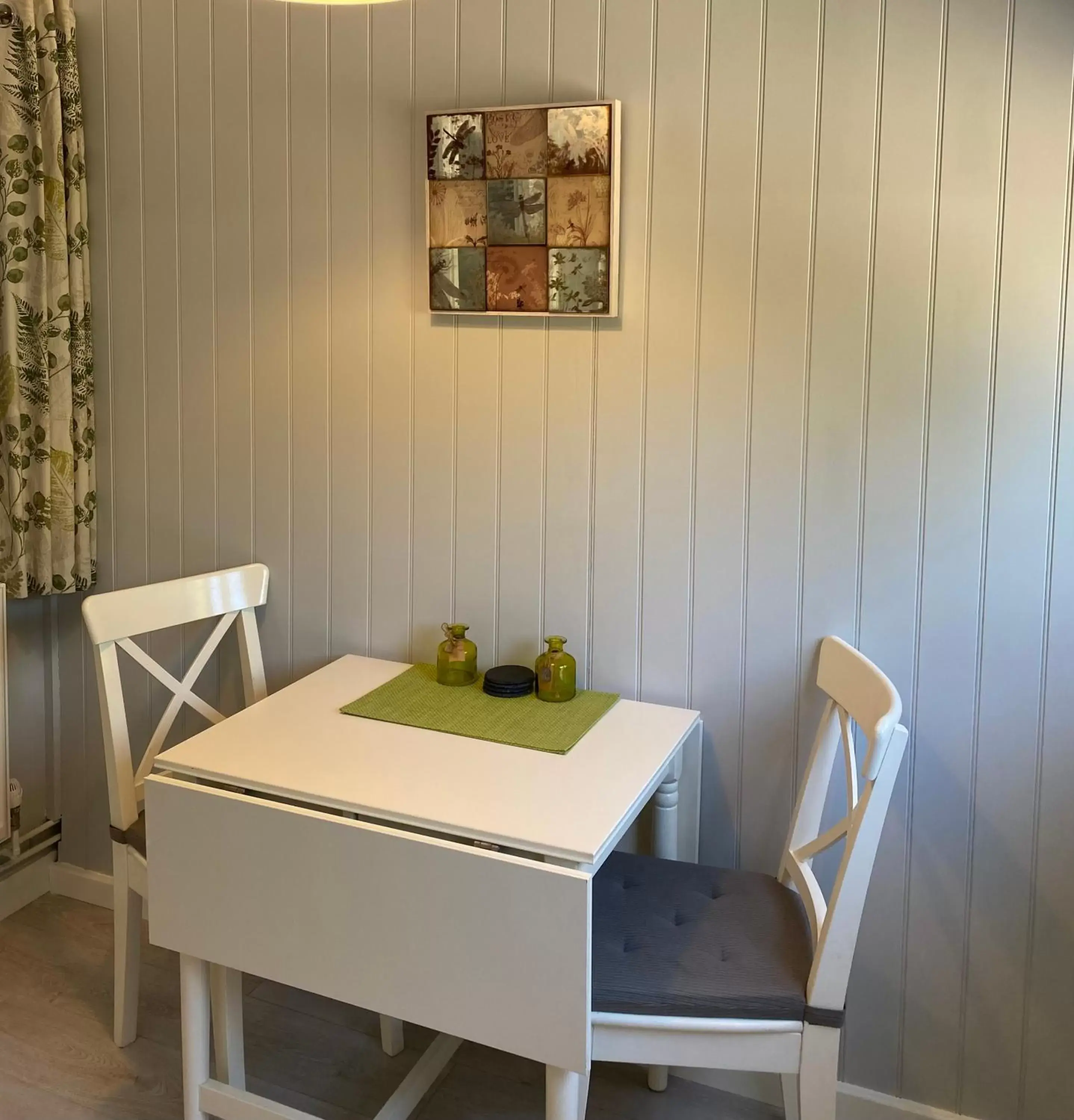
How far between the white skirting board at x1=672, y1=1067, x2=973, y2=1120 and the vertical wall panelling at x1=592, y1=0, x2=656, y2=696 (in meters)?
0.76

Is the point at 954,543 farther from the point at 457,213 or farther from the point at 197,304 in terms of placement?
the point at 197,304

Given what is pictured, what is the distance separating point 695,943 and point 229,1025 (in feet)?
2.72

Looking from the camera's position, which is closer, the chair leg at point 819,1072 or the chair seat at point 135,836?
the chair leg at point 819,1072

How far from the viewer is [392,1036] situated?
219 cm

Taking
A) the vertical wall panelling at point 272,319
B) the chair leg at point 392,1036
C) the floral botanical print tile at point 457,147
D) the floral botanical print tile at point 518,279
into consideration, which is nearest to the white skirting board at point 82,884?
the vertical wall panelling at point 272,319

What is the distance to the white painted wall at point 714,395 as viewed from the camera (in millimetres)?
1769

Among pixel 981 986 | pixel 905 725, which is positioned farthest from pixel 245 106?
pixel 981 986

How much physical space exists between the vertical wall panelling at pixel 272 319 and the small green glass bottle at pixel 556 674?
654mm

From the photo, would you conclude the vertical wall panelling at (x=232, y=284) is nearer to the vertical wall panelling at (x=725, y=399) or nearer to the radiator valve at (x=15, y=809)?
the radiator valve at (x=15, y=809)

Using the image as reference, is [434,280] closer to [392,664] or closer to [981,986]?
[392,664]

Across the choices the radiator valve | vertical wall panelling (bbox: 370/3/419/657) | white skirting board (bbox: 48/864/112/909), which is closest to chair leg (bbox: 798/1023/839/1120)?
vertical wall panelling (bbox: 370/3/419/657)

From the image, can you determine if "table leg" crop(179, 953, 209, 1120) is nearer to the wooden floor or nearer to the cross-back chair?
the cross-back chair

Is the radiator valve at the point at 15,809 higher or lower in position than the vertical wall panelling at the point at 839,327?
lower

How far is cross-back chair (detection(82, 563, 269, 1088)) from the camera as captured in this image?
6.91 ft
